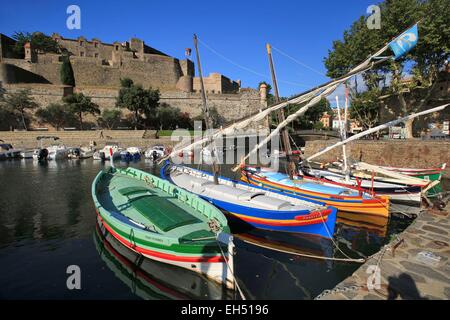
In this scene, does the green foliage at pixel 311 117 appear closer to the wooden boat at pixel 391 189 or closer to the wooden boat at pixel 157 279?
the wooden boat at pixel 391 189

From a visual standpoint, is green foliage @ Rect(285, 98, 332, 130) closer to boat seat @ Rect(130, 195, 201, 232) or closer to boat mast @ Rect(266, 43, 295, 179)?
boat mast @ Rect(266, 43, 295, 179)

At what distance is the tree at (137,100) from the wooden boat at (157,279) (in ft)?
186

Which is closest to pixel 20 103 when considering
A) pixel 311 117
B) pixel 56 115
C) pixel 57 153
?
pixel 56 115

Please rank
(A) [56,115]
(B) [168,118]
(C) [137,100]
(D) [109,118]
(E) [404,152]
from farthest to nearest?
(B) [168,118] → (D) [109,118] → (C) [137,100] → (A) [56,115] → (E) [404,152]

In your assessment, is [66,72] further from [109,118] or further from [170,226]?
[170,226]

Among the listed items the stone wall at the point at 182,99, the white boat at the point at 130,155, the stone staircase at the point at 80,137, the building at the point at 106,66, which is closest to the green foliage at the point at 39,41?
the building at the point at 106,66

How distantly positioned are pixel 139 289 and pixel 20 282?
4178mm

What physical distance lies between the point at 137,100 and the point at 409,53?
5315cm

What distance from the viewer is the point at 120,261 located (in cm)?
1020

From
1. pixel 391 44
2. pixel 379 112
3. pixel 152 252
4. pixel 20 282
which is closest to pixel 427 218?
pixel 391 44

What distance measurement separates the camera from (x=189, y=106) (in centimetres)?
7562

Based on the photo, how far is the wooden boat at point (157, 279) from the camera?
320 inches

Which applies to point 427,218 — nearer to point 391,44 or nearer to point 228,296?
point 391,44

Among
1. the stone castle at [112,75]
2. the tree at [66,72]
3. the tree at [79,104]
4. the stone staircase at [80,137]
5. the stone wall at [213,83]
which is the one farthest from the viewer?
the stone wall at [213,83]
